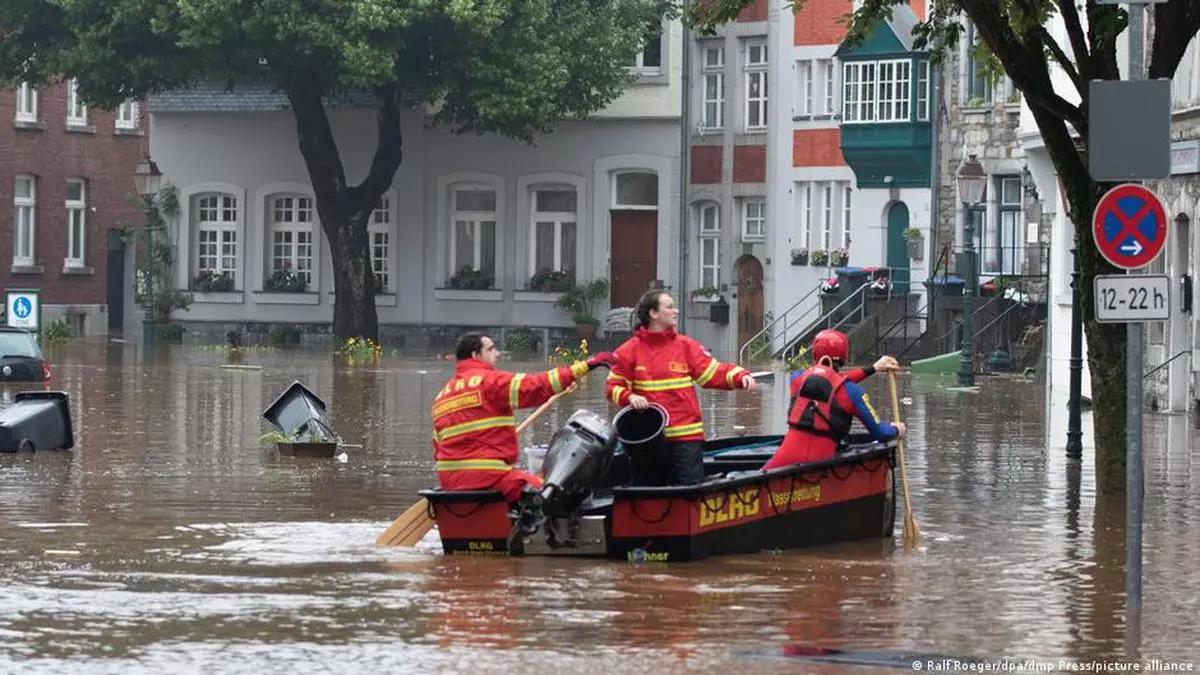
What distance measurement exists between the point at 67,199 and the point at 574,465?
49.9 metres

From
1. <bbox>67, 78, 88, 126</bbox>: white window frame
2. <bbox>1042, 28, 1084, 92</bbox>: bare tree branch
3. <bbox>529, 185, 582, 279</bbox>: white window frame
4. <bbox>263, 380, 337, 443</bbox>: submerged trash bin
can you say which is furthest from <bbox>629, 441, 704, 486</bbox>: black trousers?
<bbox>67, 78, 88, 126</bbox>: white window frame

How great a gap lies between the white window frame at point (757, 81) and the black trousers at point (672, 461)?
121 feet

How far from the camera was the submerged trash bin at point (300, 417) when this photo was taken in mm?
23453

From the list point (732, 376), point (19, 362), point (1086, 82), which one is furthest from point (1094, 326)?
point (19, 362)

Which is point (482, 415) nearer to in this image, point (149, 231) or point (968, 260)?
point (968, 260)

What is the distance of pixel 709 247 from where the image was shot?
5344 centimetres

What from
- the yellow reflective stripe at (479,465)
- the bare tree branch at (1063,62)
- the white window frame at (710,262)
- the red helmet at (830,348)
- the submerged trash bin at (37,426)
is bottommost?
the submerged trash bin at (37,426)

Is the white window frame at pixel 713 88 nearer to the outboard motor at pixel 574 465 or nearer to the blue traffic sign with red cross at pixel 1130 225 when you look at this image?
the outboard motor at pixel 574 465

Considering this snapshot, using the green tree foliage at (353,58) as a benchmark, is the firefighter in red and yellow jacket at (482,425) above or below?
below

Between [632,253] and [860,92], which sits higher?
[860,92]

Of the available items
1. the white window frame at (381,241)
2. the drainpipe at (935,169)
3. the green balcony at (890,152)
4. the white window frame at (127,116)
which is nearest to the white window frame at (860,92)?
the green balcony at (890,152)

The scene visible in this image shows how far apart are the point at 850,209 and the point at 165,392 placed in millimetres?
19595

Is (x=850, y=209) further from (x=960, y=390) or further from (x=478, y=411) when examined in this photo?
(x=478, y=411)

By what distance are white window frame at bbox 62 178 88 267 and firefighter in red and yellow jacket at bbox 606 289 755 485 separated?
4905cm
